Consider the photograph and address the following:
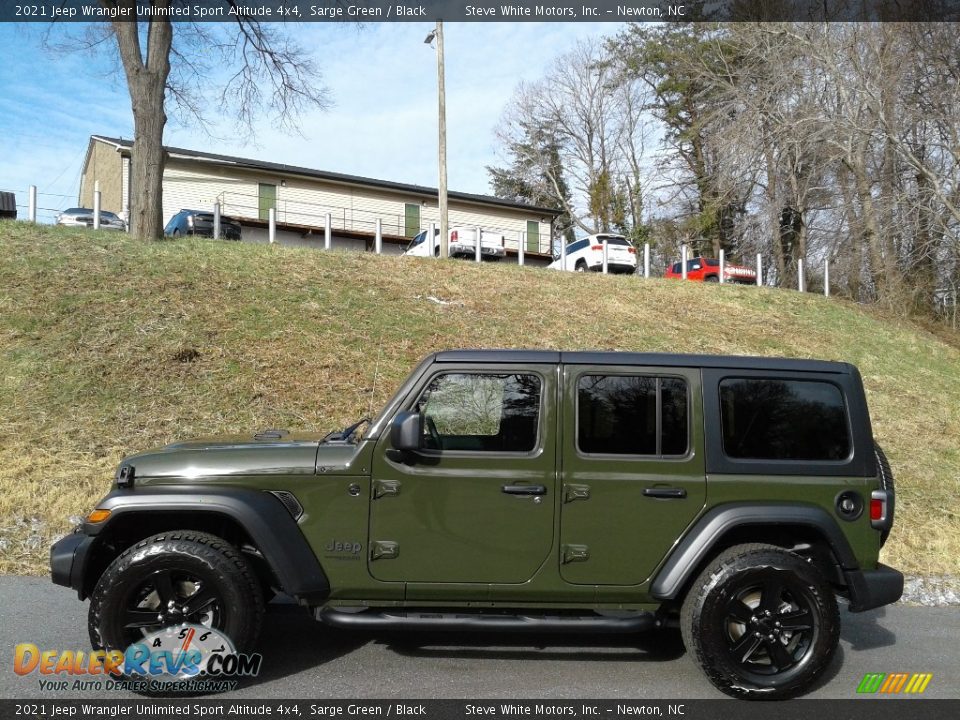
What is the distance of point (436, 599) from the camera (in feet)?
13.3

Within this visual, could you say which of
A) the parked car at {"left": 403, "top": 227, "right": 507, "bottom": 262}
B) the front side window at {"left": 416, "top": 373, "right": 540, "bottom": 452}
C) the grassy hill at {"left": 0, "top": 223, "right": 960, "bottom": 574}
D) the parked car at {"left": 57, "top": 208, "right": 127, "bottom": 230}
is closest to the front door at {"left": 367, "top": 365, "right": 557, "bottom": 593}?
the front side window at {"left": 416, "top": 373, "right": 540, "bottom": 452}

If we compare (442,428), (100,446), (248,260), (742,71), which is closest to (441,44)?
(742,71)

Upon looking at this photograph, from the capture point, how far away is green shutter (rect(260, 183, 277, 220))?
109 ft

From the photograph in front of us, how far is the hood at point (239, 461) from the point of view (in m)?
4.05

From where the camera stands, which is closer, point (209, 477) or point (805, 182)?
point (209, 477)

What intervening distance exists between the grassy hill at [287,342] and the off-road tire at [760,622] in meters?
3.28

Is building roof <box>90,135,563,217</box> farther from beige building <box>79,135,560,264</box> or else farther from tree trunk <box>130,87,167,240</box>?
tree trunk <box>130,87,167,240</box>

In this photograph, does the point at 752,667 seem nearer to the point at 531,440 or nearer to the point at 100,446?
the point at 531,440

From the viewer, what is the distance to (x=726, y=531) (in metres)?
4.06

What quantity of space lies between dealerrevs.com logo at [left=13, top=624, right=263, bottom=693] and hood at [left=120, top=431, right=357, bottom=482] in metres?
0.79

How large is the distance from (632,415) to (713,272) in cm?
2261

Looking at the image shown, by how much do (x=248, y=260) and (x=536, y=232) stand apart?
26911 mm

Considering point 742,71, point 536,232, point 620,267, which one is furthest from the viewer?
point 536,232

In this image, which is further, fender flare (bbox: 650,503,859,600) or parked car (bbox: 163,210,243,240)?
parked car (bbox: 163,210,243,240)
